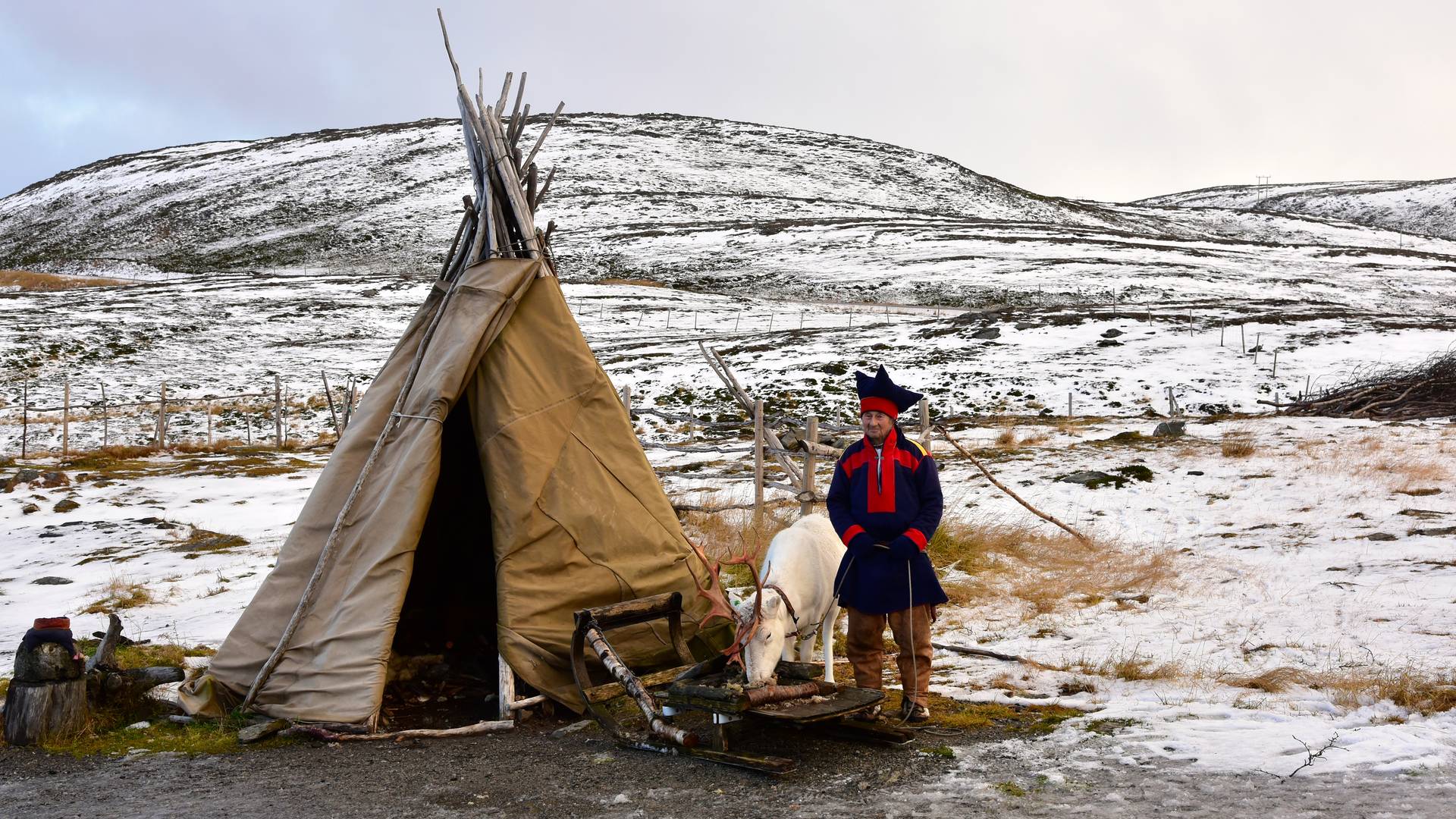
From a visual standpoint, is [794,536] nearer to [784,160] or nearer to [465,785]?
[465,785]

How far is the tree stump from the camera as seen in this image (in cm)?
545

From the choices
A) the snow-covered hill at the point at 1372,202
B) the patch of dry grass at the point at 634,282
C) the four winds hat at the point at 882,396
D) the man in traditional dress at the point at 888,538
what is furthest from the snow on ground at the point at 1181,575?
the snow-covered hill at the point at 1372,202

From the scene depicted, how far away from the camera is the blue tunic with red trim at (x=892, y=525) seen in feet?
17.7

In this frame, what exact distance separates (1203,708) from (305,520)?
517 cm

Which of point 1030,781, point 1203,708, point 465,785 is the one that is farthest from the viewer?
point 1203,708

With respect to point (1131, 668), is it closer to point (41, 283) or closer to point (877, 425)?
point (877, 425)

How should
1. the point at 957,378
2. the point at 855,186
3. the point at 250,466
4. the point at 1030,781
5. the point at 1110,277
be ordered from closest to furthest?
the point at 1030,781 < the point at 250,466 < the point at 957,378 < the point at 1110,277 < the point at 855,186

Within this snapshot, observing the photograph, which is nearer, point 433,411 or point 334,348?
point 433,411

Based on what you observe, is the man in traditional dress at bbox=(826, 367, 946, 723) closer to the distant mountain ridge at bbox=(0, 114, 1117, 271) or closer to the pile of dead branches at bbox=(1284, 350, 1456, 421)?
the pile of dead branches at bbox=(1284, 350, 1456, 421)

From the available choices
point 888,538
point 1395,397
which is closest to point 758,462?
point 888,538

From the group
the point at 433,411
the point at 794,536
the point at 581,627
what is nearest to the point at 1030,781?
the point at 794,536

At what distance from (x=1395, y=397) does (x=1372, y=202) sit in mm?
81467

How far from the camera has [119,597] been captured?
9.15 meters

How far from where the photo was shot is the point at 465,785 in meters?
4.75
